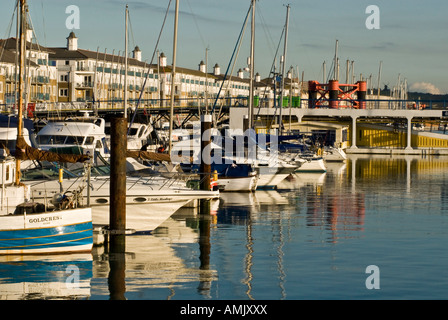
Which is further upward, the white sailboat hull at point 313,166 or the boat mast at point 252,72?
the boat mast at point 252,72

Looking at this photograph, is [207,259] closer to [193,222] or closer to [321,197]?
[193,222]

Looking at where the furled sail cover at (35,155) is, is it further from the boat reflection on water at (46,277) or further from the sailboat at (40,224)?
the boat reflection on water at (46,277)

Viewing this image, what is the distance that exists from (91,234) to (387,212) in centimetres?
1791

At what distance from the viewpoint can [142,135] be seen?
228 ft

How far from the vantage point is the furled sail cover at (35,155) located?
2589cm

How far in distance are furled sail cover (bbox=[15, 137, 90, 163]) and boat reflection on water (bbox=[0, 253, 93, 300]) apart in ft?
12.1

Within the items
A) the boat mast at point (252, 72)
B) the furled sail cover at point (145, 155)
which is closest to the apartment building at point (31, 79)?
the boat mast at point (252, 72)

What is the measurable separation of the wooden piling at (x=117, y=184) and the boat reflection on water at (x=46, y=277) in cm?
107

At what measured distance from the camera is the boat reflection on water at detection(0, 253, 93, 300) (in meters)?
20.1

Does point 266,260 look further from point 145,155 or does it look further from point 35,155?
point 145,155

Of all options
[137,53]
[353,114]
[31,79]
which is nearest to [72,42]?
[137,53]

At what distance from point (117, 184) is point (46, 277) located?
4154 millimetres

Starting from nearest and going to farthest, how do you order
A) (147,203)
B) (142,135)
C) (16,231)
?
(16,231) → (147,203) → (142,135)
